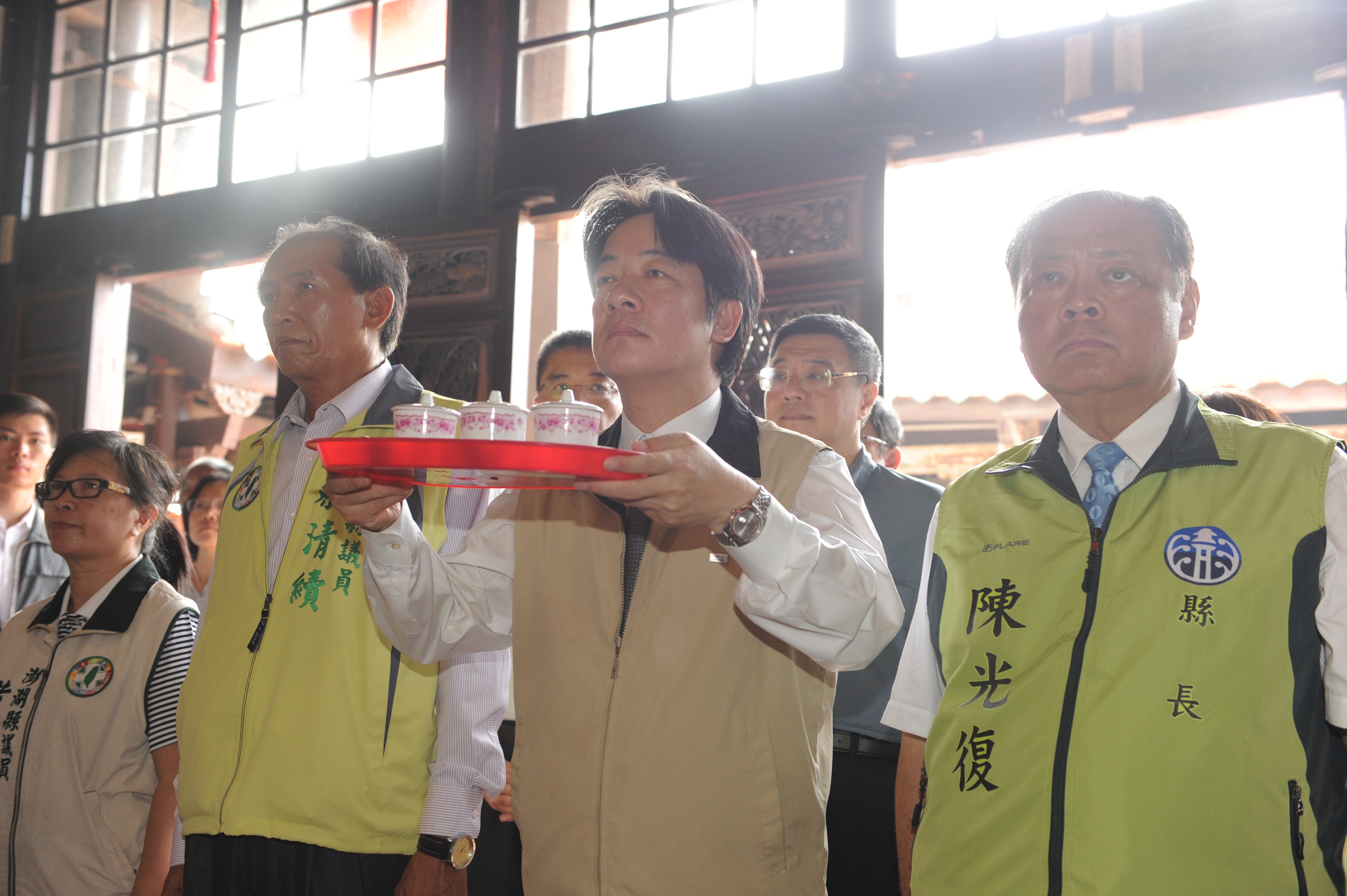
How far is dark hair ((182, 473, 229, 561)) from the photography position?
348 centimetres

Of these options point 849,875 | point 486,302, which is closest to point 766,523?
point 849,875

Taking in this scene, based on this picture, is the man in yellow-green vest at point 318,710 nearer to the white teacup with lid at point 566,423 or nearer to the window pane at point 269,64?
the white teacup with lid at point 566,423

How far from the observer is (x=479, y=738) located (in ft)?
5.66

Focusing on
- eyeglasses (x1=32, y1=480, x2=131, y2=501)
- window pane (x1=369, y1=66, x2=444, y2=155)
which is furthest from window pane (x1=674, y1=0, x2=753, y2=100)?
eyeglasses (x1=32, y1=480, x2=131, y2=501)

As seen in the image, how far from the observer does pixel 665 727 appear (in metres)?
1.28

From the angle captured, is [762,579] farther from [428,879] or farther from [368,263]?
[368,263]

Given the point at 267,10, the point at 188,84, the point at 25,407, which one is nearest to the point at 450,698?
the point at 25,407

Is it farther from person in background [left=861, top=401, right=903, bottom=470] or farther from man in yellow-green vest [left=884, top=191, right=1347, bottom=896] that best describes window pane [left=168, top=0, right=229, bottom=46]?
man in yellow-green vest [left=884, top=191, right=1347, bottom=896]

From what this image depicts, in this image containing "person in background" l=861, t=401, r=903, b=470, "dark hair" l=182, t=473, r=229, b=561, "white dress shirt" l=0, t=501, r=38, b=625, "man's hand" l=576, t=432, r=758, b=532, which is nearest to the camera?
"man's hand" l=576, t=432, r=758, b=532

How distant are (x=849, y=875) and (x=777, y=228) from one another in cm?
211

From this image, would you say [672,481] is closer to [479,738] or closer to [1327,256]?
[479,738]

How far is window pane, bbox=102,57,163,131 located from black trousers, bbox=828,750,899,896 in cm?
456

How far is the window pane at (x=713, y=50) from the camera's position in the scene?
3.71 m

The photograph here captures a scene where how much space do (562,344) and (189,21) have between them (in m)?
3.54
